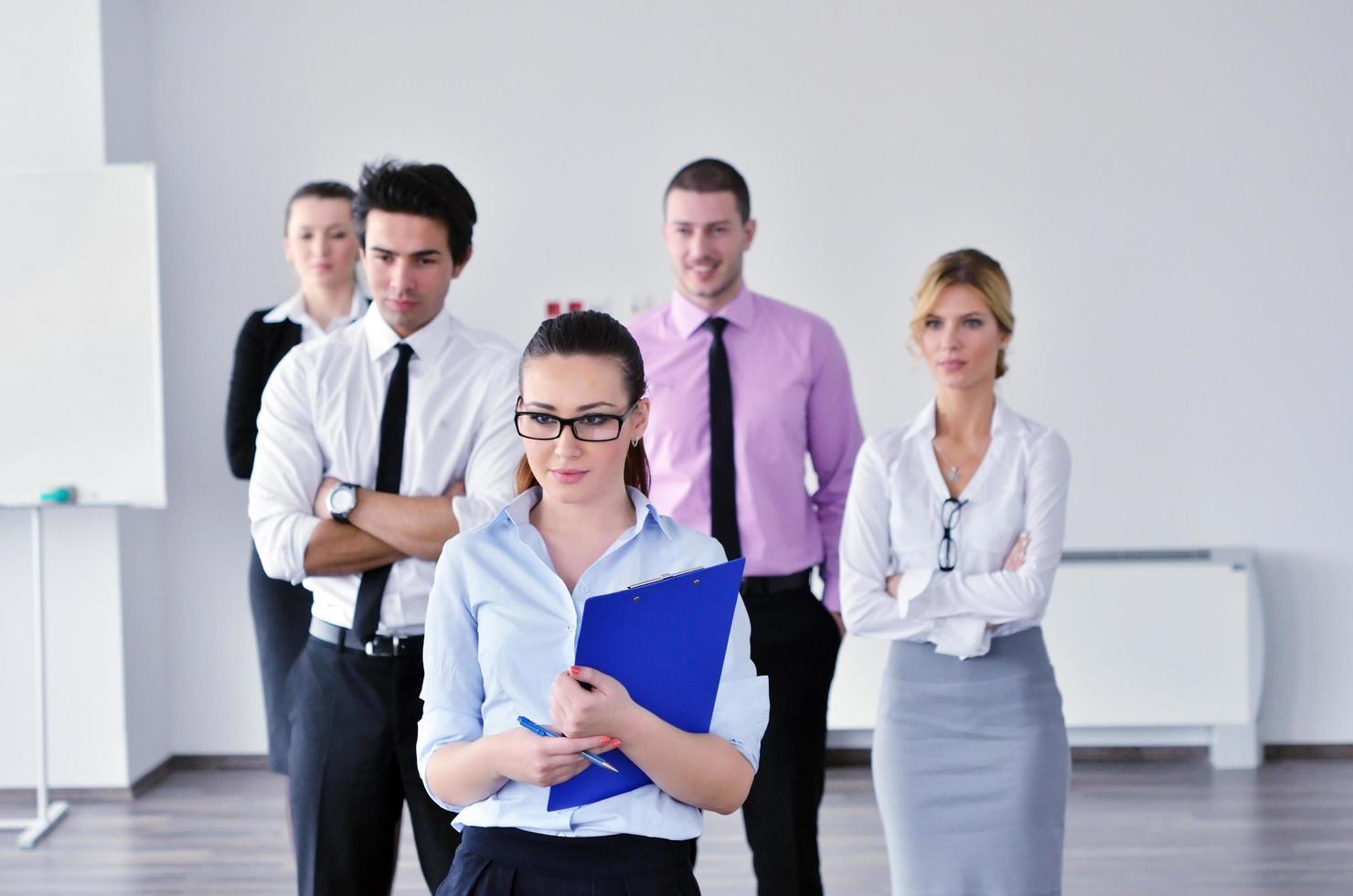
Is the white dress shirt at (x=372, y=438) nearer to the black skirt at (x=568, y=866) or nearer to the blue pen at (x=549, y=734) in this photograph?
the black skirt at (x=568, y=866)

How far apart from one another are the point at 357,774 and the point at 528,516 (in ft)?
2.95

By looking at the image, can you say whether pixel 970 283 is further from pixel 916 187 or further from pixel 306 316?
pixel 916 187

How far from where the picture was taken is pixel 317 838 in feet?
8.43

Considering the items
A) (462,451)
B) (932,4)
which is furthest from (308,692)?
(932,4)

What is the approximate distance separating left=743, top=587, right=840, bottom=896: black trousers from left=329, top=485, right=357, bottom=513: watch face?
42.5 inches

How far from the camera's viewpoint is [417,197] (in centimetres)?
267

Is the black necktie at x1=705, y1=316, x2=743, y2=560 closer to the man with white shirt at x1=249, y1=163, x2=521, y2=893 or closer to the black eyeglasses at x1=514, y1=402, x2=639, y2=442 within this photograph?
the man with white shirt at x1=249, y1=163, x2=521, y2=893

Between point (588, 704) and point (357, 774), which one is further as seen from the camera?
point (357, 774)

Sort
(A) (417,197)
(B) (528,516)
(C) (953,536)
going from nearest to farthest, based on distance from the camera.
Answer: (B) (528,516) → (A) (417,197) → (C) (953,536)

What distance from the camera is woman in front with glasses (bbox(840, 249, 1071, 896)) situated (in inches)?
115

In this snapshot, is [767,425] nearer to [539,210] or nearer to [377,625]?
[377,625]

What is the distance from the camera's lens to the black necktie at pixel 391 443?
2.63 m

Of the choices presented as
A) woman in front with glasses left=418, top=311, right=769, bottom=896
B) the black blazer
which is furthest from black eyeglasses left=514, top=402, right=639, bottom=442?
the black blazer

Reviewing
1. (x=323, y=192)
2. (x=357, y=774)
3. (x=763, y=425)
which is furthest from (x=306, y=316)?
(x=357, y=774)
